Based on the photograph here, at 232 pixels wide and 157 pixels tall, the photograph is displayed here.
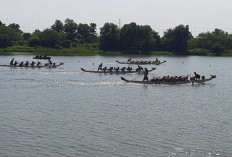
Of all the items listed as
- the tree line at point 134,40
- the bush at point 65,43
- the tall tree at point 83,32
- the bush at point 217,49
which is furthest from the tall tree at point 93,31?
the bush at point 217,49

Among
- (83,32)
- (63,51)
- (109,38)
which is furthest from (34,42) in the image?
(83,32)

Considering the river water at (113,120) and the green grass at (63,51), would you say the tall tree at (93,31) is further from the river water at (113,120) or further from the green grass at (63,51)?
the river water at (113,120)

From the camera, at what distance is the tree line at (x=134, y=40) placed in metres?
137

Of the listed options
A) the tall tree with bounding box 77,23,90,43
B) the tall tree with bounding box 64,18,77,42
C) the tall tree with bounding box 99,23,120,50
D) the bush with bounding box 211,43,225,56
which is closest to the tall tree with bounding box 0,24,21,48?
the tall tree with bounding box 64,18,77,42

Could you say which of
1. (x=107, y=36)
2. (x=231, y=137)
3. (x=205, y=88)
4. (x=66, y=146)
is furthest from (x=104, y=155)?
(x=107, y=36)

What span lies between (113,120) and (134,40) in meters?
110

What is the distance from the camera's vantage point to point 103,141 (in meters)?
23.0

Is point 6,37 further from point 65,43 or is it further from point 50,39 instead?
point 65,43

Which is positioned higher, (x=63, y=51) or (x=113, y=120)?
(x=63, y=51)

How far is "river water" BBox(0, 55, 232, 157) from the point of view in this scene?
21812 mm

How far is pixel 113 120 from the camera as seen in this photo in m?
28.0

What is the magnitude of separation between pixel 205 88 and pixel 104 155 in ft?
93.9

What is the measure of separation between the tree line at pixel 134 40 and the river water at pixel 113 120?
298 feet

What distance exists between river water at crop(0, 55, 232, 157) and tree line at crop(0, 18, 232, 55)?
90.8 meters
